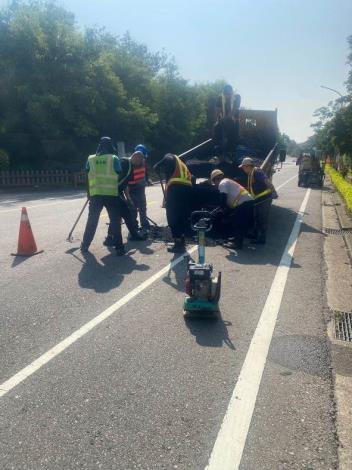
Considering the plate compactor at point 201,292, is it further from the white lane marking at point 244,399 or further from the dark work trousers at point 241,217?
the dark work trousers at point 241,217

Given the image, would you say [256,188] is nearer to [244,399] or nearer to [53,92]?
[244,399]

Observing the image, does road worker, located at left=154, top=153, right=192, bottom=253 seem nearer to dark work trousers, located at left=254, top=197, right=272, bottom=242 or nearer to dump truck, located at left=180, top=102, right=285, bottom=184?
dark work trousers, located at left=254, top=197, right=272, bottom=242

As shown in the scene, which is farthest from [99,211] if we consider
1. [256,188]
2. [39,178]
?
[39,178]

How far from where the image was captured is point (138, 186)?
9.59 metres

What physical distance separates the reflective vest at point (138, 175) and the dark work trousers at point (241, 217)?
2447mm

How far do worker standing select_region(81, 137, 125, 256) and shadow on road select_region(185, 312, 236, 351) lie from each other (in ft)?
10.5

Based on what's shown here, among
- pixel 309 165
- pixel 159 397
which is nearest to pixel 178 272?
pixel 159 397

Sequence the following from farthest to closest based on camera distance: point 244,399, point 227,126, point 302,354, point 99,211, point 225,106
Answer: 1. point 225,106
2. point 227,126
3. point 99,211
4. point 302,354
5. point 244,399

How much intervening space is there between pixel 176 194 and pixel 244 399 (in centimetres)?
519

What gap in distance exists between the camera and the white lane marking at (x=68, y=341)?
11.4 feet

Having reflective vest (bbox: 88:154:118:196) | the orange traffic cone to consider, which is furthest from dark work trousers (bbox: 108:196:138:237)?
the orange traffic cone

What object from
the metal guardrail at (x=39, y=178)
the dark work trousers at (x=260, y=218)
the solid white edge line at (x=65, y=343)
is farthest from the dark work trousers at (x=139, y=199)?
the metal guardrail at (x=39, y=178)

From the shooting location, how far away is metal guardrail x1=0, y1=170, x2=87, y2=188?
2245 cm

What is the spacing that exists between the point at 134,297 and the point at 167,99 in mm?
39262
